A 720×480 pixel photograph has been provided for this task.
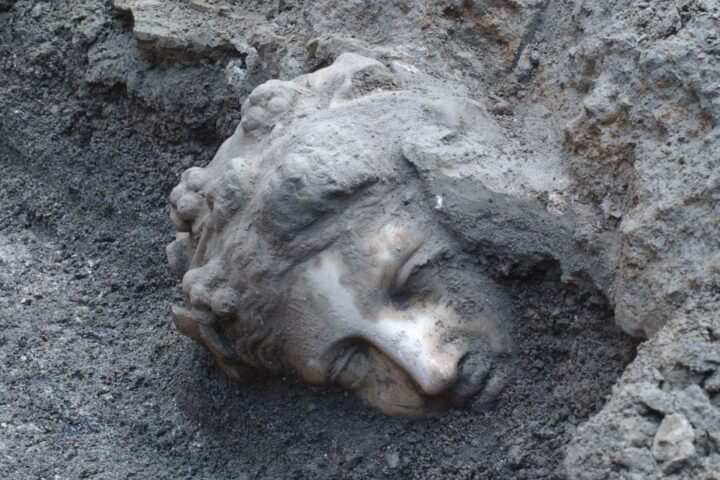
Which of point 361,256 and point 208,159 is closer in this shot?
point 361,256

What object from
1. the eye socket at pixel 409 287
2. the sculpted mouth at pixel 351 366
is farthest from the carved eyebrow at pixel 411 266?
the sculpted mouth at pixel 351 366

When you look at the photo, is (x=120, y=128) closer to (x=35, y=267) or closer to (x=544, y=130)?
(x=35, y=267)

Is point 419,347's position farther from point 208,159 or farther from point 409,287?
point 208,159

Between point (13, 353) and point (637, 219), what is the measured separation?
1630 millimetres

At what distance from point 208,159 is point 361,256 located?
102 centimetres

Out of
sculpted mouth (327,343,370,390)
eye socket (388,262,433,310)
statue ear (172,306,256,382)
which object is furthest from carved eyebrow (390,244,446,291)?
statue ear (172,306,256,382)

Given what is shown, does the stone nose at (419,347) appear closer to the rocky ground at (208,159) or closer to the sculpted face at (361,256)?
the sculpted face at (361,256)

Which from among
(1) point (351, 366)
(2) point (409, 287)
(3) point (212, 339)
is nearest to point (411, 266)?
(2) point (409, 287)

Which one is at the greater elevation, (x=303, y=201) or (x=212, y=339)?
(x=303, y=201)

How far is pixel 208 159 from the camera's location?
2965 millimetres

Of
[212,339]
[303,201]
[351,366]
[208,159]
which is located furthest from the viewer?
[208,159]

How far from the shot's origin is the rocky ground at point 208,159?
182 cm

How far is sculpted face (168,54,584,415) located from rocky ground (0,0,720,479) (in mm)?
111

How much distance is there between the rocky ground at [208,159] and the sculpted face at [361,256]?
0.11m
